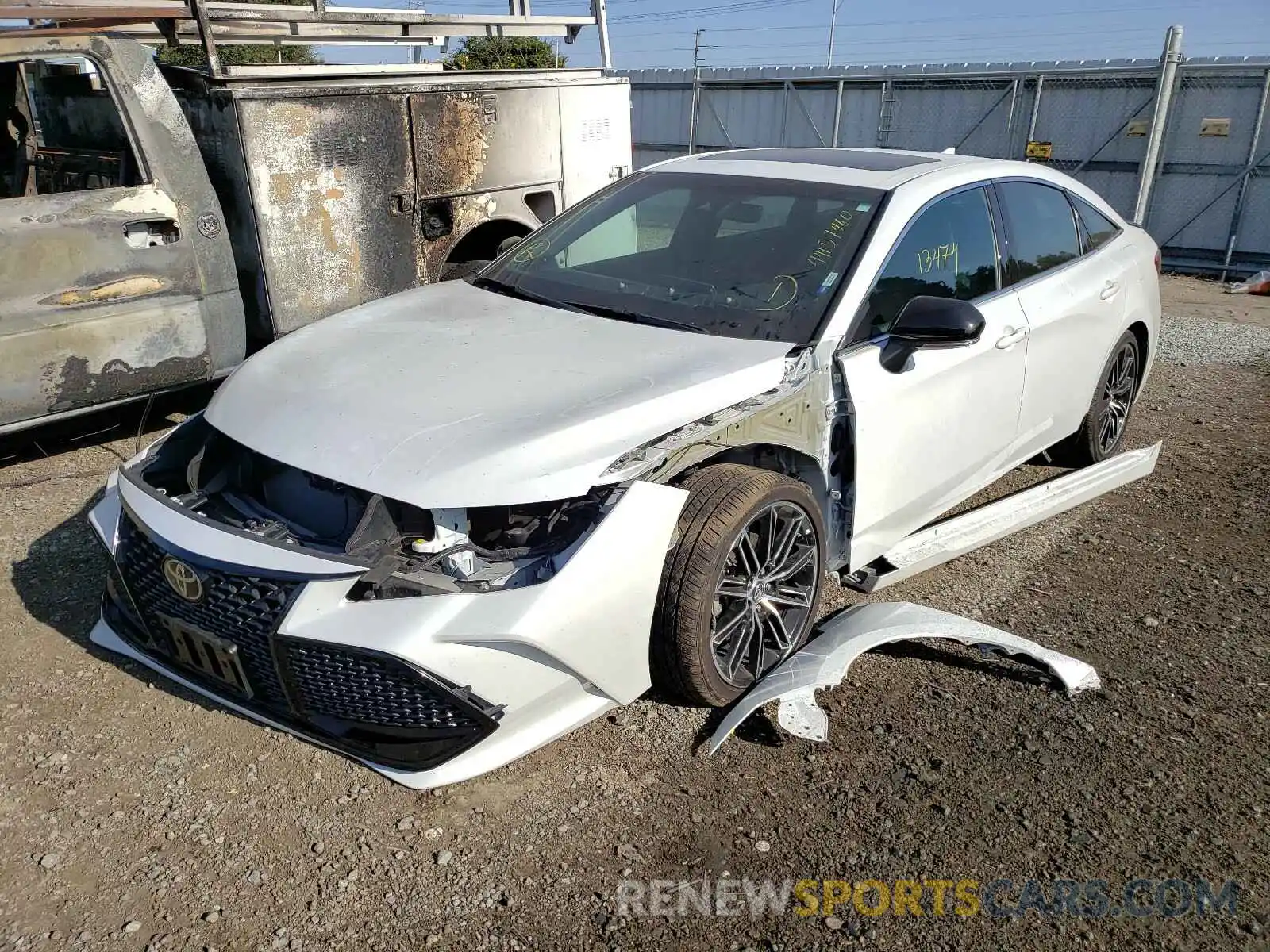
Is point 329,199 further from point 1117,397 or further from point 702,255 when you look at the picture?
point 1117,397

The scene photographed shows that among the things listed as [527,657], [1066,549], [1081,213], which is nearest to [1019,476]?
[1066,549]

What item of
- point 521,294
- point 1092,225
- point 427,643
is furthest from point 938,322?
point 1092,225

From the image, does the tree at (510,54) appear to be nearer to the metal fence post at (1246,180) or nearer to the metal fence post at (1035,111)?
the metal fence post at (1035,111)

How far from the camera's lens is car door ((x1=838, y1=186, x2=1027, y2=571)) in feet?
11.5

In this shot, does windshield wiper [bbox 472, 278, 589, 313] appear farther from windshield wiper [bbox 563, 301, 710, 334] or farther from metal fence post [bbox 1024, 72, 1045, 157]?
→ metal fence post [bbox 1024, 72, 1045, 157]

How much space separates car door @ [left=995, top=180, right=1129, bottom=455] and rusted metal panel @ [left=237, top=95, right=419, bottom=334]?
3.21 meters

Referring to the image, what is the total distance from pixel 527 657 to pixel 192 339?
3.20 metres

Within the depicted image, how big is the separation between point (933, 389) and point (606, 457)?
1509 mm

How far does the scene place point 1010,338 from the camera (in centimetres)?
405

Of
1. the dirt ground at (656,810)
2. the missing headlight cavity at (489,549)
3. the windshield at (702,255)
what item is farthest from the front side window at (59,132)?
the missing headlight cavity at (489,549)

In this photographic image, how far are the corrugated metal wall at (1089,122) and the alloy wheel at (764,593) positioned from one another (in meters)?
11.3

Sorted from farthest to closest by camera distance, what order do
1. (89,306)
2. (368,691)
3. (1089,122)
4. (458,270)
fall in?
(1089,122), (458,270), (89,306), (368,691)

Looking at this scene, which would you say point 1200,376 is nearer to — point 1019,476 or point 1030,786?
point 1019,476

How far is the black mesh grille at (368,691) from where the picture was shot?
2518mm
